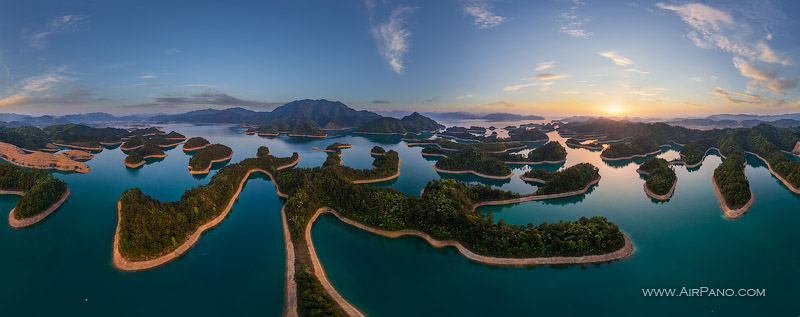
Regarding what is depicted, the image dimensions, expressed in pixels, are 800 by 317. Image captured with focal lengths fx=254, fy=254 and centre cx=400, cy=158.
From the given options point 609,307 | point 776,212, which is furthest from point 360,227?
point 776,212

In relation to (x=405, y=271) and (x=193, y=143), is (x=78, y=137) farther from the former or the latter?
(x=405, y=271)

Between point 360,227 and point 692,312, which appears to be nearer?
point 692,312

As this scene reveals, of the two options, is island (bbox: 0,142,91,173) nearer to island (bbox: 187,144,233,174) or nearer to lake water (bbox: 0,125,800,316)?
island (bbox: 187,144,233,174)

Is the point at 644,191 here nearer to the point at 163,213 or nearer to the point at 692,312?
the point at 692,312

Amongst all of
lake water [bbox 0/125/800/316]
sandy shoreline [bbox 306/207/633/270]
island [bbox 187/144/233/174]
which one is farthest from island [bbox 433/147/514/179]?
island [bbox 187/144/233/174]

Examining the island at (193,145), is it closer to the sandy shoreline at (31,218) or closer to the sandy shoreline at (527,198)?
the sandy shoreline at (31,218)

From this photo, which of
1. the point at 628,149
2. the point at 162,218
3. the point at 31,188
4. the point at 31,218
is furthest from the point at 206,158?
the point at 628,149

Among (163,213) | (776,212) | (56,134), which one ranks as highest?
(56,134)

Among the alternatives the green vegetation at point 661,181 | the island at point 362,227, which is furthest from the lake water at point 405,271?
the green vegetation at point 661,181
